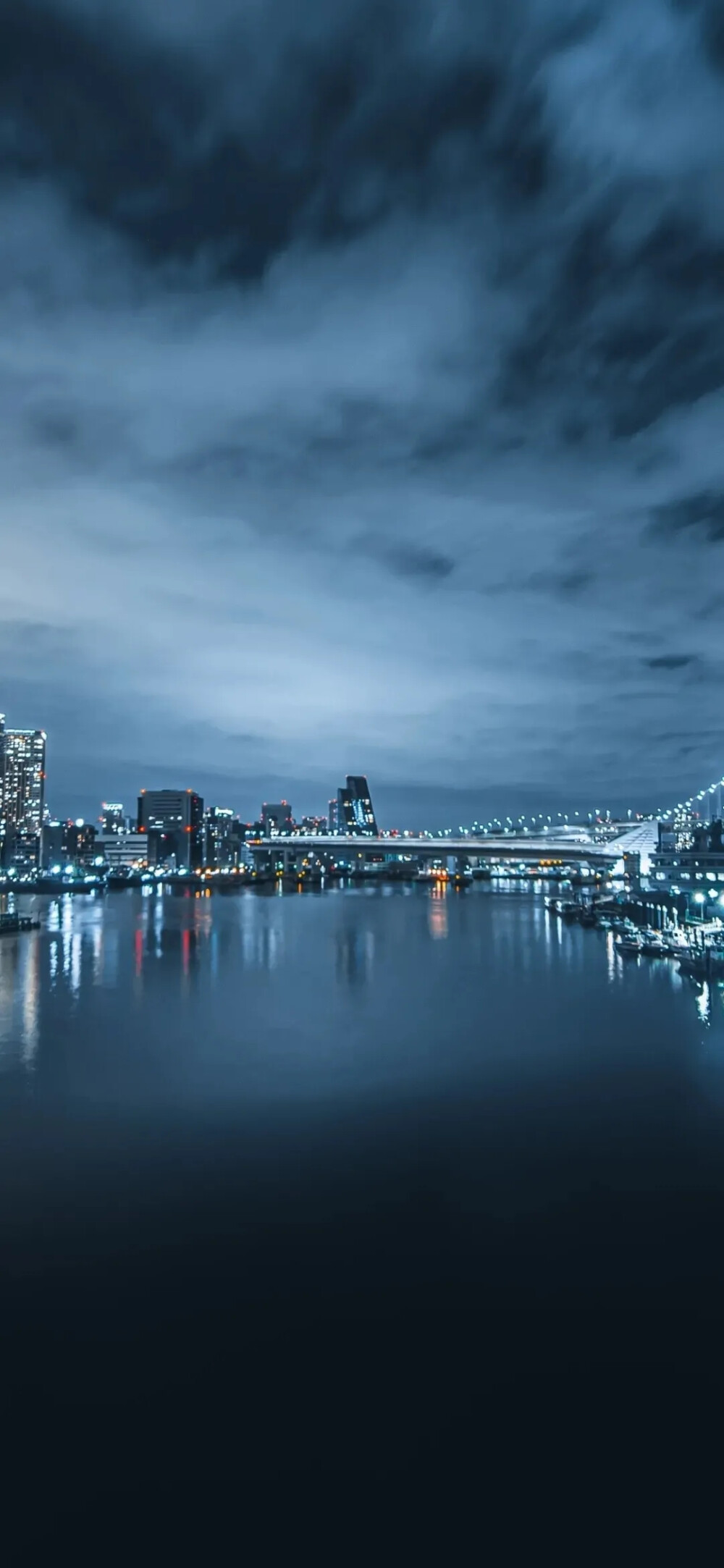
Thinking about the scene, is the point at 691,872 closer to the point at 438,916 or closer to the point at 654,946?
the point at 438,916

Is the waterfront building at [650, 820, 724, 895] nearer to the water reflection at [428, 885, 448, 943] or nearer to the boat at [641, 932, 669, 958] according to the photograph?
the boat at [641, 932, 669, 958]

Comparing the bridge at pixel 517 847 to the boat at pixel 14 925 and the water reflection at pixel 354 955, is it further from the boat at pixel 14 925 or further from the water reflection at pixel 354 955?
the boat at pixel 14 925

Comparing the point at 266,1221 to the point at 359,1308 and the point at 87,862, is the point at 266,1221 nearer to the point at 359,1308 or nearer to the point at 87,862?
the point at 359,1308

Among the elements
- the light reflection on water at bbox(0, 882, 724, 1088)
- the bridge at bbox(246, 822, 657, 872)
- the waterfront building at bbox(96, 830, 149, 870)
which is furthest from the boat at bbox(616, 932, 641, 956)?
the waterfront building at bbox(96, 830, 149, 870)

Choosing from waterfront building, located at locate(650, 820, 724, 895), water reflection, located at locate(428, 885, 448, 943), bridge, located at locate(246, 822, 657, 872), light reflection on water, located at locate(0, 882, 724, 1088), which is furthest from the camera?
bridge, located at locate(246, 822, 657, 872)

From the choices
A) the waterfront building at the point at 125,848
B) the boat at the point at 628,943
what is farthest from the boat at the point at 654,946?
the waterfront building at the point at 125,848

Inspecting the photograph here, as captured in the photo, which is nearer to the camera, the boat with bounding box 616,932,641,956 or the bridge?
the boat with bounding box 616,932,641,956
